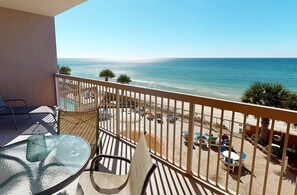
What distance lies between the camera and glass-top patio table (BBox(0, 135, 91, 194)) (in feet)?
3.73

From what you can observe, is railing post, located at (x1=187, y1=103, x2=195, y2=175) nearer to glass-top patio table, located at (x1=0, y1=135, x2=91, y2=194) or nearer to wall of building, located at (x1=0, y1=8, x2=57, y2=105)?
glass-top patio table, located at (x1=0, y1=135, x2=91, y2=194)

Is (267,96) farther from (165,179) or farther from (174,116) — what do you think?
(165,179)

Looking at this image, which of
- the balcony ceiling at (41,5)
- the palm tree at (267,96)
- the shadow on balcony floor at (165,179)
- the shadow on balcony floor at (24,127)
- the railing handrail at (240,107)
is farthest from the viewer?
the palm tree at (267,96)

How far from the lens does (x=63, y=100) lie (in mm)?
5254

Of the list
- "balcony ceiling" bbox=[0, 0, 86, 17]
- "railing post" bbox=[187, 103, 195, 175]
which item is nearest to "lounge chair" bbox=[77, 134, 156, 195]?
"railing post" bbox=[187, 103, 195, 175]

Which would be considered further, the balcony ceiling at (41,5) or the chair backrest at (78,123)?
the balcony ceiling at (41,5)

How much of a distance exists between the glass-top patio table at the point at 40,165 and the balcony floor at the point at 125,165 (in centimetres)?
62

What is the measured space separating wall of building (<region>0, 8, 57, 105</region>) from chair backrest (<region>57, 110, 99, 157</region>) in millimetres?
3246

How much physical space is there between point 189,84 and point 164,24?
586 inches

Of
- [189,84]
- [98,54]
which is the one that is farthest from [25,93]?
[98,54]

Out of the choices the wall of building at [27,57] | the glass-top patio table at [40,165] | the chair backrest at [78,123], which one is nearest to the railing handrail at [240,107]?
the chair backrest at [78,123]

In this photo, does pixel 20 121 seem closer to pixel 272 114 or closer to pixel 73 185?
pixel 73 185

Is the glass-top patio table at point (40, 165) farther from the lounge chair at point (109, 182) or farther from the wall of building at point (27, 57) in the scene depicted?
the wall of building at point (27, 57)

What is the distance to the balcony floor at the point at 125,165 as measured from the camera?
2053 millimetres
